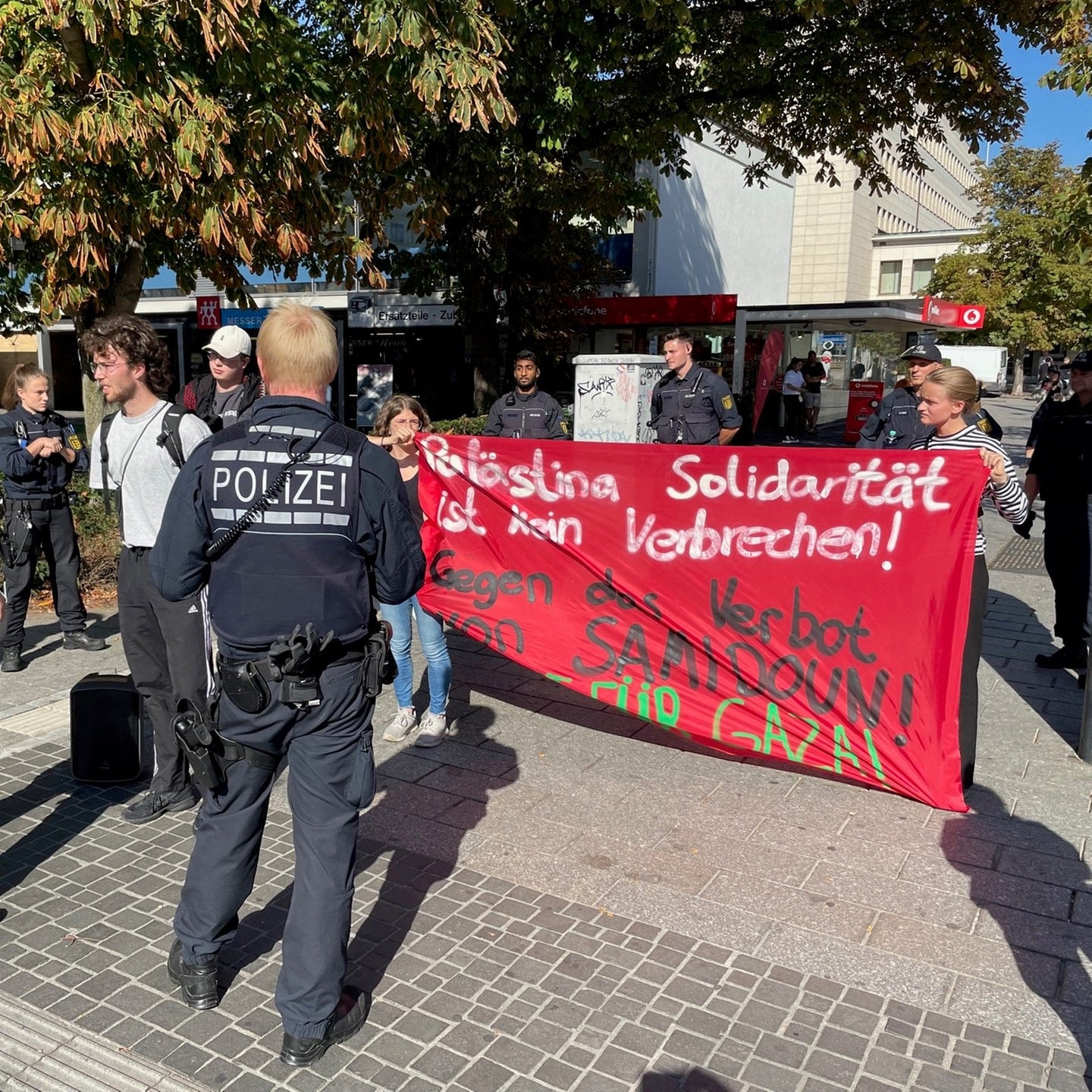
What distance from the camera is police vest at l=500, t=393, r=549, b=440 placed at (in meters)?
8.73

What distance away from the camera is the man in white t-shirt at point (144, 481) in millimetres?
4117

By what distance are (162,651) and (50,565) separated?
3080 millimetres

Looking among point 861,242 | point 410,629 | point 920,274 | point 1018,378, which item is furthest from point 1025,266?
point 920,274

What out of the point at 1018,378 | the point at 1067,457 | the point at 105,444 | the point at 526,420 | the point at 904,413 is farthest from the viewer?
the point at 1018,378

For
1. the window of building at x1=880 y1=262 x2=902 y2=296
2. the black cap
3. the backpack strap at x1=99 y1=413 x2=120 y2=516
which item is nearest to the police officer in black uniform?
the black cap

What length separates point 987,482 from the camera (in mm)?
4422

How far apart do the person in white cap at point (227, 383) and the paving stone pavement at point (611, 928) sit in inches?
76.1

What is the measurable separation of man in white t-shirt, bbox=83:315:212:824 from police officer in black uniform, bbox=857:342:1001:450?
17.7 ft

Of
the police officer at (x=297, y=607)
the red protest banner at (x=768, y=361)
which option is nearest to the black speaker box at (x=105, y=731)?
the police officer at (x=297, y=607)

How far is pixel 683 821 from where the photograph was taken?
4.51 meters

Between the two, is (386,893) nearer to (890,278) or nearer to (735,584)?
(735,584)

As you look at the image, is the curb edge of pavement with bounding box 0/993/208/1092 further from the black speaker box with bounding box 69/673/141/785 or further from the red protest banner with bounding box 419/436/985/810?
the red protest banner with bounding box 419/436/985/810

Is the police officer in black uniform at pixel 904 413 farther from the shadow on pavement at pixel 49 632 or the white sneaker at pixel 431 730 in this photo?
the shadow on pavement at pixel 49 632

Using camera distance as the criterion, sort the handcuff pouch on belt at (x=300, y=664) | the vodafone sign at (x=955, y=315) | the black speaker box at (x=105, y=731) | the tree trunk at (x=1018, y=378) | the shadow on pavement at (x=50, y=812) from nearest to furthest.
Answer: the handcuff pouch on belt at (x=300, y=664) < the shadow on pavement at (x=50, y=812) < the black speaker box at (x=105, y=731) < the vodafone sign at (x=955, y=315) < the tree trunk at (x=1018, y=378)
